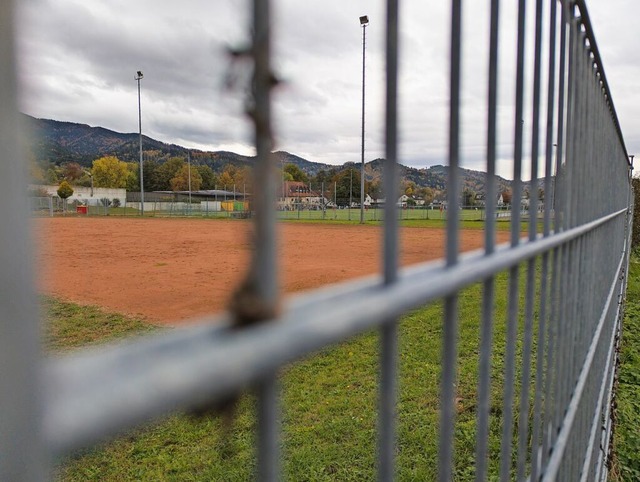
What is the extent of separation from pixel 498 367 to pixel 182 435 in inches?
94.2

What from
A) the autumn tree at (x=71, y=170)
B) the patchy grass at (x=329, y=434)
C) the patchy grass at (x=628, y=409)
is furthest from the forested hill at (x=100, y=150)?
the patchy grass at (x=628, y=409)

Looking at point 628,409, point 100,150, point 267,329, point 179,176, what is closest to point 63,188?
point 100,150

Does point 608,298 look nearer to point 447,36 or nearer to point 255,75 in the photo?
point 447,36

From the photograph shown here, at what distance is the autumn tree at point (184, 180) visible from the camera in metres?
0.65

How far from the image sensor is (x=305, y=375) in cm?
413

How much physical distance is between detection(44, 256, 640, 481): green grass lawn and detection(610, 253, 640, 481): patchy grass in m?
0.01

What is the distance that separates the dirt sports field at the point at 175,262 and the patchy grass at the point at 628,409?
1.65 m

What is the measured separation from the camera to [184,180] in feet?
2.44

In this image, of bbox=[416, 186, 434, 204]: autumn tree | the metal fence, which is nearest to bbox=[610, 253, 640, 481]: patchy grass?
the metal fence

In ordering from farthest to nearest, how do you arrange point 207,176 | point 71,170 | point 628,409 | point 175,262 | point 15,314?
point 175,262, point 628,409, point 207,176, point 71,170, point 15,314

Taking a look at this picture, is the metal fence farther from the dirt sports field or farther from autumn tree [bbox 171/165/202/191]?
autumn tree [bbox 171/165/202/191]

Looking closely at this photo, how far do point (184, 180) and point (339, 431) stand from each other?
8.83ft

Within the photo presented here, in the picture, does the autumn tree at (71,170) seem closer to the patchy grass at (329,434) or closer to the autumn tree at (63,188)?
the autumn tree at (63,188)

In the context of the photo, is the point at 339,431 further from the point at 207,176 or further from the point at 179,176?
the point at 207,176
